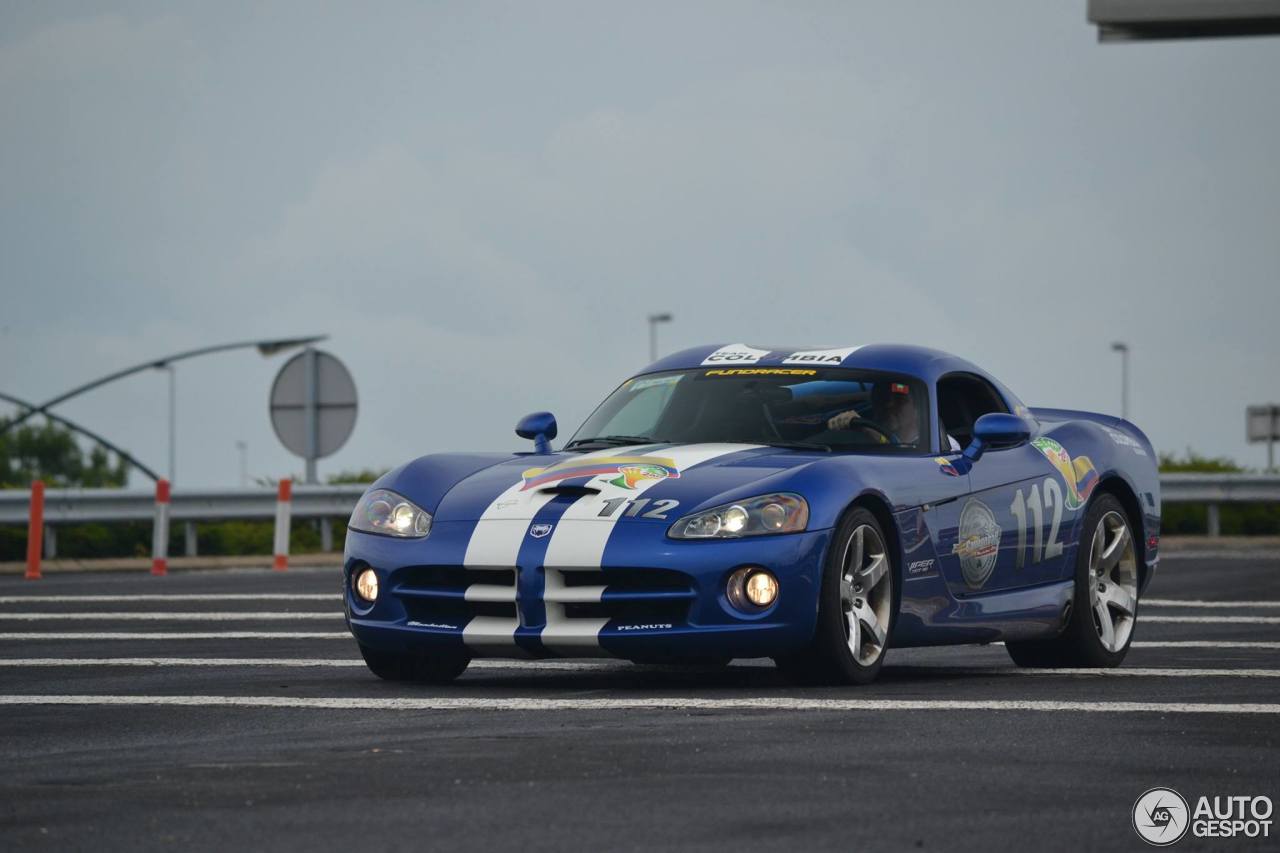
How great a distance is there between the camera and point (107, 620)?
14.1 metres

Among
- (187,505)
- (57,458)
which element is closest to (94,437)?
(187,505)

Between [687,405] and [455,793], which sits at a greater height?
[687,405]

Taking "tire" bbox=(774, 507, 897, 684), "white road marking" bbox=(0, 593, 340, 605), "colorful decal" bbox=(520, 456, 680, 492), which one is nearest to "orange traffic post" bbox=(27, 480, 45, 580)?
"white road marking" bbox=(0, 593, 340, 605)

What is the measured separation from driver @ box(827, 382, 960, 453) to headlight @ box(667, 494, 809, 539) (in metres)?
1.30

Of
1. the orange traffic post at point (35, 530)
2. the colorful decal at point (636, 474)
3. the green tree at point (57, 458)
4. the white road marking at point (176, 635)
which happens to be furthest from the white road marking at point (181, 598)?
the green tree at point (57, 458)

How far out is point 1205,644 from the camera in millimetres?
12164

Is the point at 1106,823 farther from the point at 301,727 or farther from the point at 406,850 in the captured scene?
the point at 301,727

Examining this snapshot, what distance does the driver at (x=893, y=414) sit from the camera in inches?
400

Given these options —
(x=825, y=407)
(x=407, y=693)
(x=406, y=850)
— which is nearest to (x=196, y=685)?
(x=407, y=693)

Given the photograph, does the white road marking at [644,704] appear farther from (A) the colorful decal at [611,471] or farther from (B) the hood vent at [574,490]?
(A) the colorful decal at [611,471]

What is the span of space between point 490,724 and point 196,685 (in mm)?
2132

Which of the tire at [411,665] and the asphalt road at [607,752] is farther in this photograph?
the tire at [411,665]

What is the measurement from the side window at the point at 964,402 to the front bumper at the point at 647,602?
2313 mm

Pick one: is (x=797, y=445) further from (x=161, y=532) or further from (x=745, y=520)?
(x=161, y=532)
